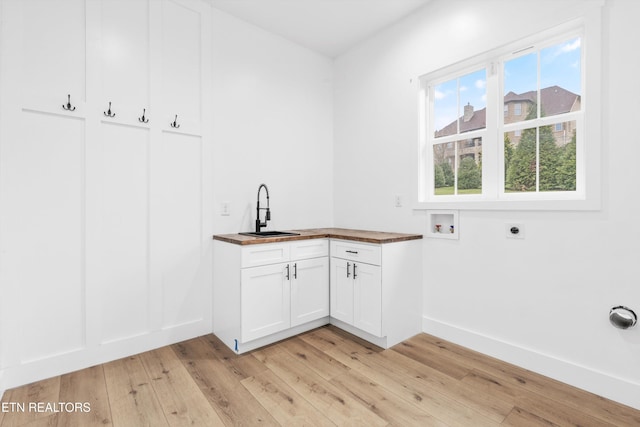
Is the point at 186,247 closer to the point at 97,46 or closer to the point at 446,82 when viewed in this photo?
the point at 97,46

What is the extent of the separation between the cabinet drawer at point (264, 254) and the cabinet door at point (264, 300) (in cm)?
4

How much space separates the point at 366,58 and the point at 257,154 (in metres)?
1.57

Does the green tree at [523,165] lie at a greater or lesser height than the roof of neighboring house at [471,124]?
lesser

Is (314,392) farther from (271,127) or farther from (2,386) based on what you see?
(271,127)

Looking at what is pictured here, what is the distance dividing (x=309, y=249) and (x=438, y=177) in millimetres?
1348

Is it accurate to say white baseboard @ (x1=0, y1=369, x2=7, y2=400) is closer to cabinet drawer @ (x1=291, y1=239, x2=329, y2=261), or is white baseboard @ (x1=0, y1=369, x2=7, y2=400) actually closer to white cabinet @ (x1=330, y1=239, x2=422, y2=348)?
cabinet drawer @ (x1=291, y1=239, x2=329, y2=261)

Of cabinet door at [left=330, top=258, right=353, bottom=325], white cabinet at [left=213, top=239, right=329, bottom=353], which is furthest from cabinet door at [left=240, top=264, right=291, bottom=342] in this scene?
cabinet door at [left=330, top=258, right=353, bottom=325]

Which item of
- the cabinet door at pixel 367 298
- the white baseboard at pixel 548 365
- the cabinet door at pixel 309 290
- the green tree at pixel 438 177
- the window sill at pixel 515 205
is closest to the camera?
the white baseboard at pixel 548 365

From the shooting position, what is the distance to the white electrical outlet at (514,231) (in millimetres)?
2140

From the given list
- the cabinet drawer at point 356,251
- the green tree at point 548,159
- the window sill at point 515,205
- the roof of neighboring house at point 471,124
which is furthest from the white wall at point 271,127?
the green tree at point 548,159

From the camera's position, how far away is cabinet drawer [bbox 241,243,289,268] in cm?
233

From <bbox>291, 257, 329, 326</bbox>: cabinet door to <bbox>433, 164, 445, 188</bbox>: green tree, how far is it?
1.23 meters

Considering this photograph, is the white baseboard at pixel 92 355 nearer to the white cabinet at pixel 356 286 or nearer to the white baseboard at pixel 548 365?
the white cabinet at pixel 356 286

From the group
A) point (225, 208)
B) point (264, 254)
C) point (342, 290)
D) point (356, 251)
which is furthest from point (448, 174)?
point (225, 208)
